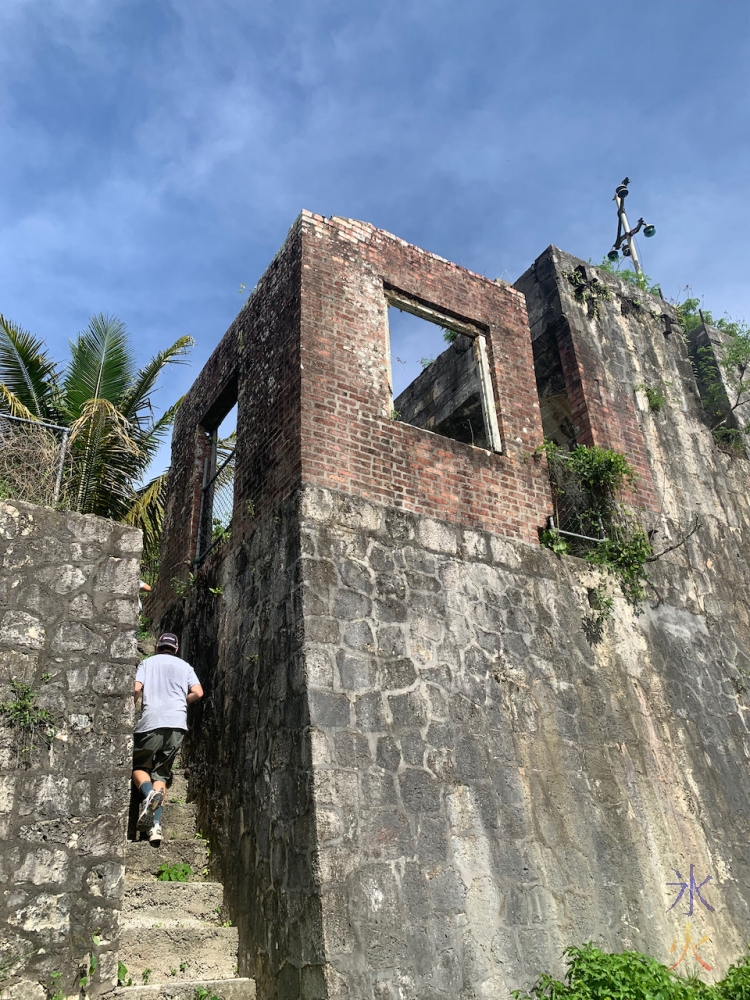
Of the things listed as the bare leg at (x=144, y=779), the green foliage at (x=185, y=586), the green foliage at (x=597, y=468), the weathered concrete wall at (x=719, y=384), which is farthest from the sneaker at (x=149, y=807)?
the weathered concrete wall at (x=719, y=384)

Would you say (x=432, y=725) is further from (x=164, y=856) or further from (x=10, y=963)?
(x=10, y=963)

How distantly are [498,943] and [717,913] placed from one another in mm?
2140

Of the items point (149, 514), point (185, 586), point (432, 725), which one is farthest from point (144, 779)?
point (149, 514)

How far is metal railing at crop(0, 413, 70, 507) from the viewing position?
5.57m

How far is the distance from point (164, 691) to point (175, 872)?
1.28 m

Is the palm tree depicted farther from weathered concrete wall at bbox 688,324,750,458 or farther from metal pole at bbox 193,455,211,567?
weathered concrete wall at bbox 688,324,750,458

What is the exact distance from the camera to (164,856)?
5.92 m

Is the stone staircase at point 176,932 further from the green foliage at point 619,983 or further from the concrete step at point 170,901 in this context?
the green foliage at point 619,983

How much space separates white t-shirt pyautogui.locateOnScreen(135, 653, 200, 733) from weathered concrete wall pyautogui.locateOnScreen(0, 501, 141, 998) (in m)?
0.97

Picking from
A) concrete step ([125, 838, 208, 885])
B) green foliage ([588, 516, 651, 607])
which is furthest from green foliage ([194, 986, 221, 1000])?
green foliage ([588, 516, 651, 607])

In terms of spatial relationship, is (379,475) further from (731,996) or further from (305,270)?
(731,996)

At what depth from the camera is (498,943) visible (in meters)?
5.09

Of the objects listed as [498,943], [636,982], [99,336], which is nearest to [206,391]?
[99,336]

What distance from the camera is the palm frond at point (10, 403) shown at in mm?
12102
